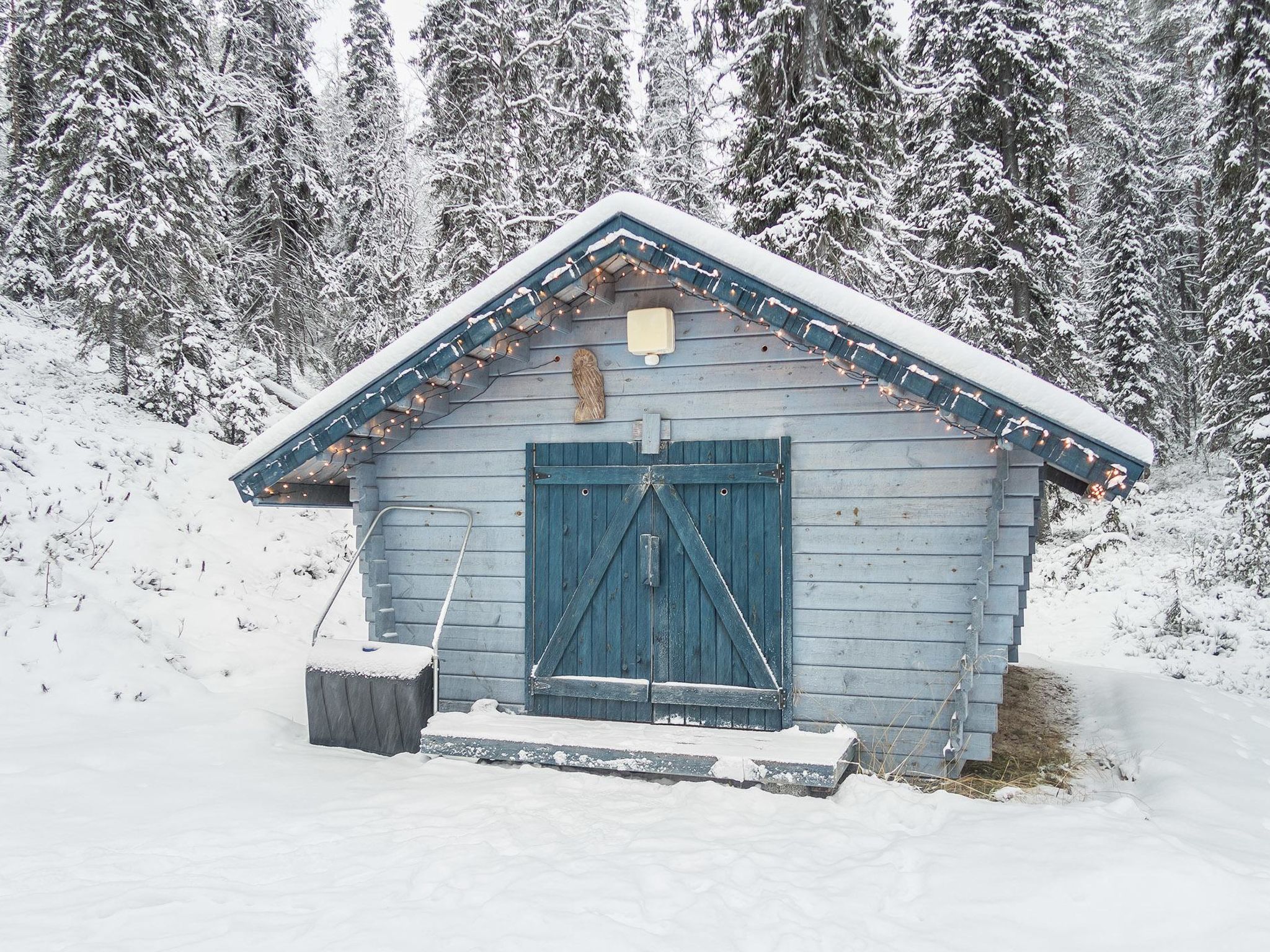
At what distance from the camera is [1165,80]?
17922 millimetres

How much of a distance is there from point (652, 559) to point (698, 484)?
0.66 m

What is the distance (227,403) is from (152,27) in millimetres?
5592

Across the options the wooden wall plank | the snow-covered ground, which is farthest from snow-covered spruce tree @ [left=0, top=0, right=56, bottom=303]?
the wooden wall plank

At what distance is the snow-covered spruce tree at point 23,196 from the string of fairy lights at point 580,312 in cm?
1053

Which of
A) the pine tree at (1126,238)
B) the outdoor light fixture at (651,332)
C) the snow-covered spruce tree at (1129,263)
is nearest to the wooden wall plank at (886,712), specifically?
the outdoor light fixture at (651,332)

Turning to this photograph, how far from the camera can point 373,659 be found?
17.1 ft

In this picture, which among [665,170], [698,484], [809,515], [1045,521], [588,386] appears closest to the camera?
[809,515]

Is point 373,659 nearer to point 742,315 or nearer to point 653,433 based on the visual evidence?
point 653,433

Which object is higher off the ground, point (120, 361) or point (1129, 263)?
point (1129, 263)

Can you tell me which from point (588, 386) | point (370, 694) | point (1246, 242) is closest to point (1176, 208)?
point (1246, 242)

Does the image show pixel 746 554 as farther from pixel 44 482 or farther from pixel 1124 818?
pixel 44 482

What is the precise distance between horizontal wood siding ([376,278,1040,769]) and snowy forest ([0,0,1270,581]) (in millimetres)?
5317

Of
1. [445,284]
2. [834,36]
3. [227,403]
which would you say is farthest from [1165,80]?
[227,403]

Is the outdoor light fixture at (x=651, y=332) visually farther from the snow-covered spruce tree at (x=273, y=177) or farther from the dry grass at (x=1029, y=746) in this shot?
the snow-covered spruce tree at (x=273, y=177)
